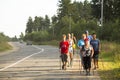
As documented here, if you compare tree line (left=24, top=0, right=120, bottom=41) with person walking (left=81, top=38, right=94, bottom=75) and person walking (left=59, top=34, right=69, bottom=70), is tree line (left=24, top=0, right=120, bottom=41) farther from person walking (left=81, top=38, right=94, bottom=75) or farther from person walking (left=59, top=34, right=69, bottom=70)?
person walking (left=81, top=38, right=94, bottom=75)

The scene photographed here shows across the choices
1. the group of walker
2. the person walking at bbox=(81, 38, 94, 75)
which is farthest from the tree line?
the person walking at bbox=(81, 38, 94, 75)

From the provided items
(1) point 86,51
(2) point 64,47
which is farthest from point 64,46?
(1) point 86,51

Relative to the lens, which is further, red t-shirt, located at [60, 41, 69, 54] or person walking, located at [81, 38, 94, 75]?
red t-shirt, located at [60, 41, 69, 54]

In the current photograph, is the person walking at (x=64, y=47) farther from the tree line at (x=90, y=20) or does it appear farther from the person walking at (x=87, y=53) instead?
the tree line at (x=90, y=20)

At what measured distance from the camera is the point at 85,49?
19.2 m

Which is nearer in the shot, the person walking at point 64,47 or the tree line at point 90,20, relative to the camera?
the person walking at point 64,47

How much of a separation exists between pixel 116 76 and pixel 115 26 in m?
38.1

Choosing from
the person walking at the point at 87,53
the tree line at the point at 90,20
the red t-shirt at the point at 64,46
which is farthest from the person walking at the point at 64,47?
the tree line at the point at 90,20

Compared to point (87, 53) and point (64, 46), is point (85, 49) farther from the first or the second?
point (64, 46)

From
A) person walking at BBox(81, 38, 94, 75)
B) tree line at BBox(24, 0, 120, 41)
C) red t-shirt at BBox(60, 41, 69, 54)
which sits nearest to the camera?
person walking at BBox(81, 38, 94, 75)

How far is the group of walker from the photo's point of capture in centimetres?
1922

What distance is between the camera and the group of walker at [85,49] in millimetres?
19219

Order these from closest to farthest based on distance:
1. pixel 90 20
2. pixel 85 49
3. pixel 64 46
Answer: pixel 85 49 → pixel 64 46 → pixel 90 20

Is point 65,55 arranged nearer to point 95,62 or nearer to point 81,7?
point 95,62
